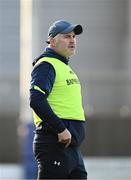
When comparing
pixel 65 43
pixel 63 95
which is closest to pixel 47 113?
pixel 63 95

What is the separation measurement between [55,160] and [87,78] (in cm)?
1361

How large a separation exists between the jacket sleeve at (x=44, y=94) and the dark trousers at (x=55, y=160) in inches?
7.0

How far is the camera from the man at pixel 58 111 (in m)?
5.54

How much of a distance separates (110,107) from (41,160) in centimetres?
1380

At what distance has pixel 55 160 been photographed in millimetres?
5613

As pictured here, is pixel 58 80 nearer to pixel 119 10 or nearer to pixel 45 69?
pixel 45 69

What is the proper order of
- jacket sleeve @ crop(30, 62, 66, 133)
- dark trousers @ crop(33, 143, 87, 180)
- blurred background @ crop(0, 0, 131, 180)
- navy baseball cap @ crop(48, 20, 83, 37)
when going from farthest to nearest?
blurred background @ crop(0, 0, 131, 180), navy baseball cap @ crop(48, 20, 83, 37), dark trousers @ crop(33, 143, 87, 180), jacket sleeve @ crop(30, 62, 66, 133)

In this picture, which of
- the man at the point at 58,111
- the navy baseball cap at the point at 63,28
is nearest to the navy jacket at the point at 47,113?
the man at the point at 58,111

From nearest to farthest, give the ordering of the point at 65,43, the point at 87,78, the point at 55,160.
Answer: the point at 55,160 < the point at 65,43 < the point at 87,78

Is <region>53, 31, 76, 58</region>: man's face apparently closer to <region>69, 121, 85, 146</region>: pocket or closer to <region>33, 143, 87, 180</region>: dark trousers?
<region>69, 121, 85, 146</region>: pocket

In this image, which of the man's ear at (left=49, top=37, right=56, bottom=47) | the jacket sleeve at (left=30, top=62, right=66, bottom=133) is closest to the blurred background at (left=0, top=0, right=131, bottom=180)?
the man's ear at (left=49, top=37, right=56, bottom=47)

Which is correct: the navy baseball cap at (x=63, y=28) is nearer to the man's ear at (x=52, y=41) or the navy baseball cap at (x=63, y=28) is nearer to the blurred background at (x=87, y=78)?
the man's ear at (x=52, y=41)

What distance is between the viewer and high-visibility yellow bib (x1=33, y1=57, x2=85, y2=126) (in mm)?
5648

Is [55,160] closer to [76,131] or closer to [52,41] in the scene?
[76,131]
